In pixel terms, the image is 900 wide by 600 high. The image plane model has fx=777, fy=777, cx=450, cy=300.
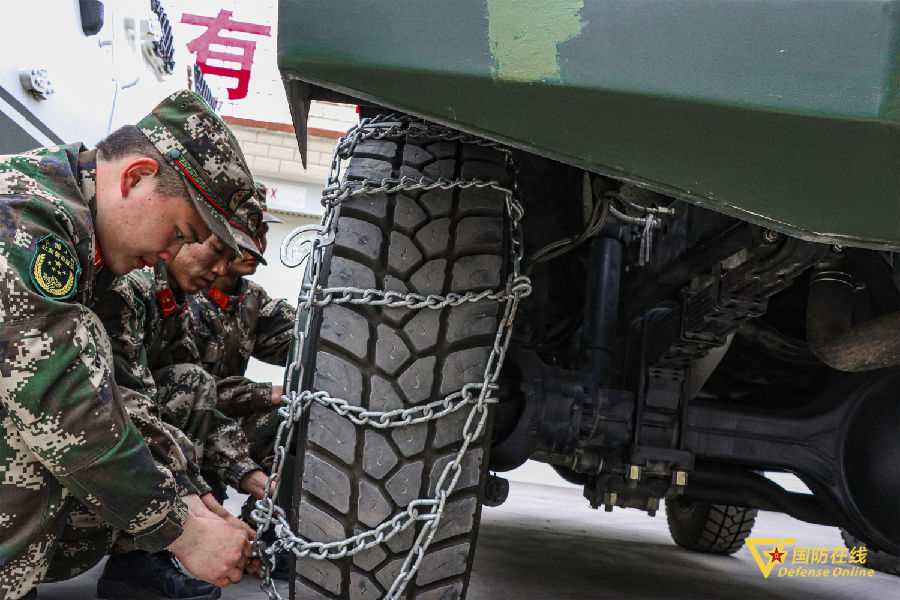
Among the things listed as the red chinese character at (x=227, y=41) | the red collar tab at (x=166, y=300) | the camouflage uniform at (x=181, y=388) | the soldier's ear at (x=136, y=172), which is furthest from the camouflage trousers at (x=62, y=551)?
the red chinese character at (x=227, y=41)

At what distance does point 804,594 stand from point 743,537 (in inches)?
40.6

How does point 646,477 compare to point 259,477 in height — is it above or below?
above

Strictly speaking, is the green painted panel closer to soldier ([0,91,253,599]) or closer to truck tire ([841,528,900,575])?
soldier ([0,91,253,599])

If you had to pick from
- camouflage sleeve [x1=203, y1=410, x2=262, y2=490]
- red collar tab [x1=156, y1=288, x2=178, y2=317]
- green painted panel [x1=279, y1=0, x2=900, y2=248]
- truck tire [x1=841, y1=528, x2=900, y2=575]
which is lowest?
truck tire [x1=841, y1=528, x2=900, y2=575]

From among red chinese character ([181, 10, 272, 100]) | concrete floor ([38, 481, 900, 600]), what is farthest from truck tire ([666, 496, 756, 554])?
red chinese character ([181, 10, 272, 100])

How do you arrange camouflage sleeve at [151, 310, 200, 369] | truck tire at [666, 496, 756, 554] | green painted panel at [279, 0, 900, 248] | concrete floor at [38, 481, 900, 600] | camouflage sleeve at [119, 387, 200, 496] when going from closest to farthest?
1. green painted panel at [279, 0, 900, 248]
2. camouflage sleeve at [119, 387, 200, 496]
3. concrete floor at [38, 481, 900, 600]
4. camouflage sleeve at [151, 310, 200, 369]
5. truck tire at [666, 496, 756, 554]

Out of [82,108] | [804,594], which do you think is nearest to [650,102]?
[804,594]

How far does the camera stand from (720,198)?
93 cm

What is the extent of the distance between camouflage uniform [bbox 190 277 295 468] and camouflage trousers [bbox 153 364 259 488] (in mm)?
449

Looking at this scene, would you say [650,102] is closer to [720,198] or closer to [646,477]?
[720,198]

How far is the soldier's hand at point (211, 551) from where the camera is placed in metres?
1.40

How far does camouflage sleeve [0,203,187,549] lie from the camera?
121cm

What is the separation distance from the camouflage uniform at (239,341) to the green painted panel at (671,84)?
1961 mm

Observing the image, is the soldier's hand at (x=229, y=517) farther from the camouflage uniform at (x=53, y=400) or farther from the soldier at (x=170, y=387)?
the camouflage uniform at (x=53, y=400)
